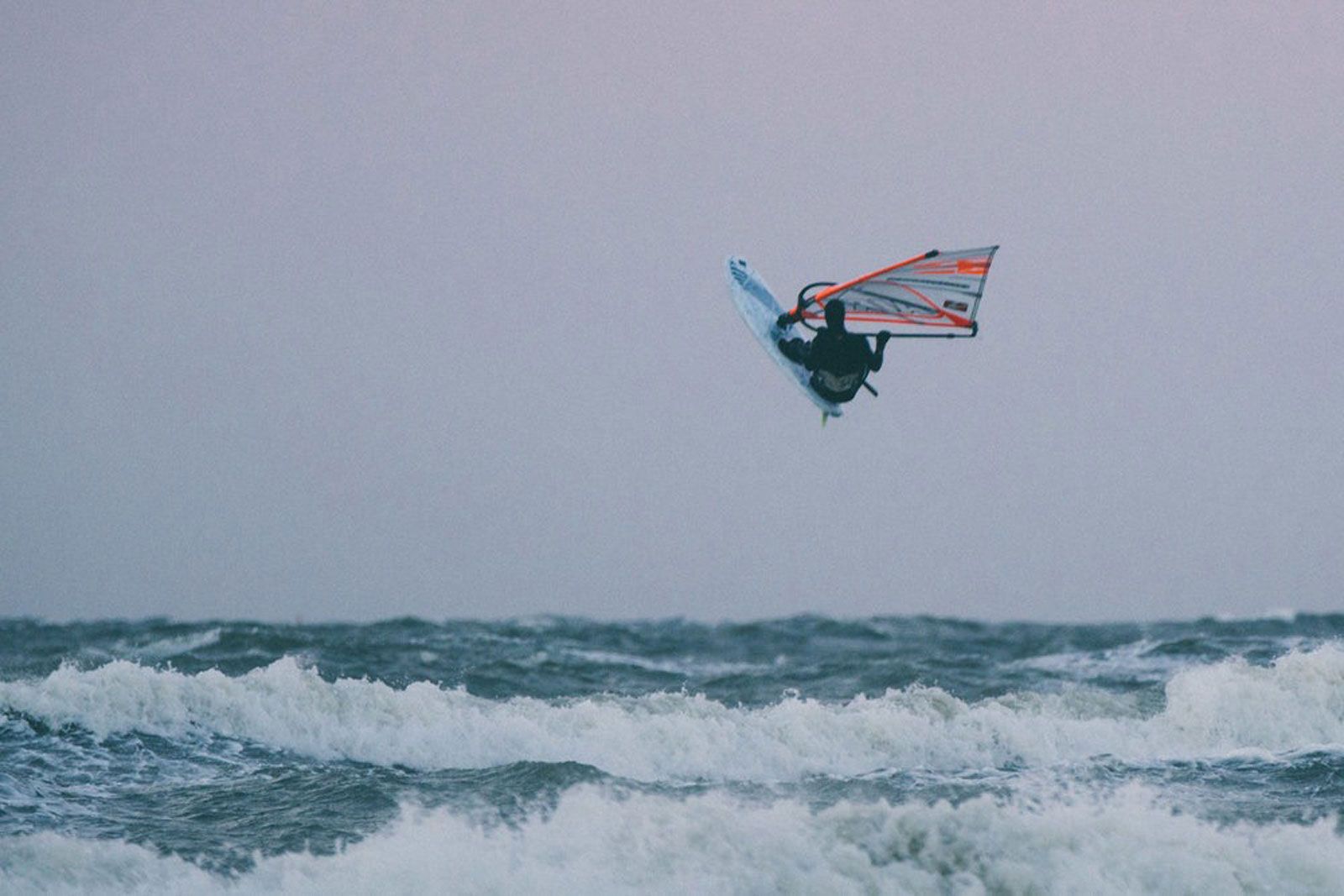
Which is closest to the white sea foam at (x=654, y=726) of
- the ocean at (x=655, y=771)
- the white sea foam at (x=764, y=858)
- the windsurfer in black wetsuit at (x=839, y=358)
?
the ocean at (x=655, y=771)

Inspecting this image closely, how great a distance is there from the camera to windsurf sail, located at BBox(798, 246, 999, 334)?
12844mm

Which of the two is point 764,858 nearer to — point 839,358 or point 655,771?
point 655,771

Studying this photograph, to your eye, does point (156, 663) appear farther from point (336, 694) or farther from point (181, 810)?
point (181, 810)

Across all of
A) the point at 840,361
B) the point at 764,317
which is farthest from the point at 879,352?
the point at 764,317

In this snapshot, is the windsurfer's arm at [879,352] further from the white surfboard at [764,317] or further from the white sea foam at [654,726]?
the white sea foam at [654,726]

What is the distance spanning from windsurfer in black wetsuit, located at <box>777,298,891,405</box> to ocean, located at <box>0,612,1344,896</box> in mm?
3587

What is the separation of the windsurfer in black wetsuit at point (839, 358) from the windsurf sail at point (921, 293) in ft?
0.89

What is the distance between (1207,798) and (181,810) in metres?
8.66

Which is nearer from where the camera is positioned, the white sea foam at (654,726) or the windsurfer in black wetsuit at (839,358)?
the windsurfer in black wetsuit at (839,358)

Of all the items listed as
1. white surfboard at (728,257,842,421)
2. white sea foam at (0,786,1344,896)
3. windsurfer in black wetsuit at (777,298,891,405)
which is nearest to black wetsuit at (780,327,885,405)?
windsurfer in black wetsuit at (777,298,891,405)

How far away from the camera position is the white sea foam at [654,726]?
14.4 m

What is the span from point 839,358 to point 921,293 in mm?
909

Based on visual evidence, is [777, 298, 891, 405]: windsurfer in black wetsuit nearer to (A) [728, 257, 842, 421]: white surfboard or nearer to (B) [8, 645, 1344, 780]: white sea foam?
(A) [728, 257, 842, 421]: white surfboard

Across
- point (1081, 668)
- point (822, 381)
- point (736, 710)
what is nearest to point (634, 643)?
point (1081, 668)
